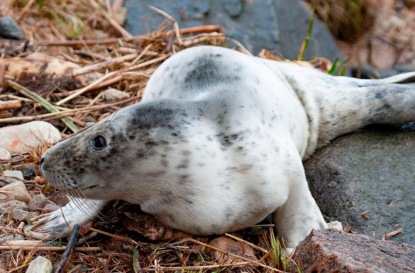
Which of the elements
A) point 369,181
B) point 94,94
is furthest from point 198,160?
point 94,94

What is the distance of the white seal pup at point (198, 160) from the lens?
3.25m

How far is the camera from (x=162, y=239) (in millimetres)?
3479

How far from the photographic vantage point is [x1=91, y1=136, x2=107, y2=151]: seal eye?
327 cm

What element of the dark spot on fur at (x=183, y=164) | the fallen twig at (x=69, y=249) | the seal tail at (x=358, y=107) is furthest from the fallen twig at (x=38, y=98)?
the dark spot on fur at (x=183, y=164)

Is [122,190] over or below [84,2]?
over

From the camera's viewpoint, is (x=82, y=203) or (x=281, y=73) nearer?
(x=82, y=203)

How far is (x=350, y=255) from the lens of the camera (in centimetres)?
296

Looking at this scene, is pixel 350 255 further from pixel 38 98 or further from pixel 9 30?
pixel 9 30

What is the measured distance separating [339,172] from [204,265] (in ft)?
3.68

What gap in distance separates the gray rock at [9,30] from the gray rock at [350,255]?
341 cm

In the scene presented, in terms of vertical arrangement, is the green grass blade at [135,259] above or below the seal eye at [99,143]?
below

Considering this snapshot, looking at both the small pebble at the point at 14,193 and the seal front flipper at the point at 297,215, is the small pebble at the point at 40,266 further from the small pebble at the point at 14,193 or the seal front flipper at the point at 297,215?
the seal front flipper at the point at 297,215

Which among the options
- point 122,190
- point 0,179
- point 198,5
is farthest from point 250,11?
point 122,190

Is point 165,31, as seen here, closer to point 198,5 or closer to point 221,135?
point 198,5
